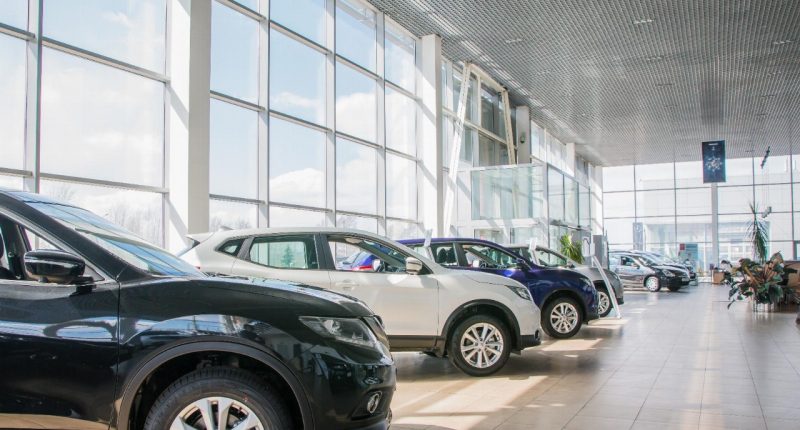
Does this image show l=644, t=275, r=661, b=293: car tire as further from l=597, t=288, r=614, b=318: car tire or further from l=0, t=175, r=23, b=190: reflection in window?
l=0, t=175, r=23, b=190: reflection in window

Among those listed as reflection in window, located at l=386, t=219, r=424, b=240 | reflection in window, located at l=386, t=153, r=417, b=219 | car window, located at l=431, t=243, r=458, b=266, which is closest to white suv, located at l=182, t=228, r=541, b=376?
car window, located at l=431, t=243, r=458, b=266

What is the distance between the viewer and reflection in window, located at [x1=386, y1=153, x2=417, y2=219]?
53.4ft

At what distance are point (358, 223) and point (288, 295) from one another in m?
11.6

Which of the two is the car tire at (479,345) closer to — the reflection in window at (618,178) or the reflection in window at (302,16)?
the reflection in window at (302,16)

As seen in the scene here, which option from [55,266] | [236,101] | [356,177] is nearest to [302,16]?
[236,101]

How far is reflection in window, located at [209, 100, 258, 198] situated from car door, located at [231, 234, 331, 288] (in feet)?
16.2

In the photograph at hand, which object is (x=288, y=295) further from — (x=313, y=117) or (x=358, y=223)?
(x=358, y=223)

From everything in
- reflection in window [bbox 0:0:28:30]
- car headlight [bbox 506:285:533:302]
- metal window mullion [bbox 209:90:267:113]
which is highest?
reflection in window [bbox 0:0:28:30]

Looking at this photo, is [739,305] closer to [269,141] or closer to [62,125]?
[269,141]

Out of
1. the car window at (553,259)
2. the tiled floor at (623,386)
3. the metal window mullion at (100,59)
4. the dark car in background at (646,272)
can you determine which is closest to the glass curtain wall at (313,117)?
the metal window mullion at (100,59)

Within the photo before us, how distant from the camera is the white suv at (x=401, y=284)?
624 cm

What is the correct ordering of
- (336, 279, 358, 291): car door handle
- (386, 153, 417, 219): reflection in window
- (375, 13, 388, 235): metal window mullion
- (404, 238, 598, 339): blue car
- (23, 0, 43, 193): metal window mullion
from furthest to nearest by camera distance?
(386, 153, 417, 219): reflection in window → (375, 13, 388, 235): metal window mullion → (404, 238, 598, 339): blue car → (23, 0, 43, 193): metal window mullion → (336, 279, 358, 291): car door handle

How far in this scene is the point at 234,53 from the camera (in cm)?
1152

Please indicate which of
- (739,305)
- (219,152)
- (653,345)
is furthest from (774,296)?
(219,152)
